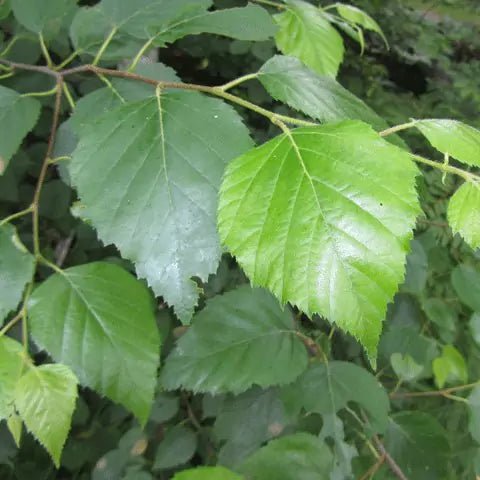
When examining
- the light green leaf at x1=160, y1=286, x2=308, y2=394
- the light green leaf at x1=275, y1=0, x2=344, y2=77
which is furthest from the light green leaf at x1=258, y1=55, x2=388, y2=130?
the light green leaf at x1=160, y1=286, x2=308, y2=394

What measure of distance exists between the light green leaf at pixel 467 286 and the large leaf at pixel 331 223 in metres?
0.68

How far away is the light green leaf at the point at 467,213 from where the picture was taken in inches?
19.2

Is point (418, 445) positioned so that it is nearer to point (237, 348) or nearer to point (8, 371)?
point (237, 348)

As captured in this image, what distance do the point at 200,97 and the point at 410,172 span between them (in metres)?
0.27

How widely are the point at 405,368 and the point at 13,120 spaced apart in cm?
81

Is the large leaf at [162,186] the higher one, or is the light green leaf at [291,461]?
the large leaf at [162,186]

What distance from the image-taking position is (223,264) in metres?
1.21

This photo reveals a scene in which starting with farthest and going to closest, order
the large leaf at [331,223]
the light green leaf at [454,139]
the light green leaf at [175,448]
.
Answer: the light green leaf at [175,448]
the light green leaf at [454,139]
the large leaf at [331,223]

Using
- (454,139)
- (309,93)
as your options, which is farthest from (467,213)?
(309,93)

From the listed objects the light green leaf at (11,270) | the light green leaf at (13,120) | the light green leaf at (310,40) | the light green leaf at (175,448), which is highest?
the light green leaf at (310,40)

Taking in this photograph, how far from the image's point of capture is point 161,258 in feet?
1.70

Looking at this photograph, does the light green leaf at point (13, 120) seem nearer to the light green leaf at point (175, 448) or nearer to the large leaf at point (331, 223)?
the large leaf at point (331, 223)

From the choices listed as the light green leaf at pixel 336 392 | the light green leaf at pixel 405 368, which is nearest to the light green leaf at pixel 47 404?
the light green leaf at pixel 336 392

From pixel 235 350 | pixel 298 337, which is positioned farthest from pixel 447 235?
pixel 235 350
